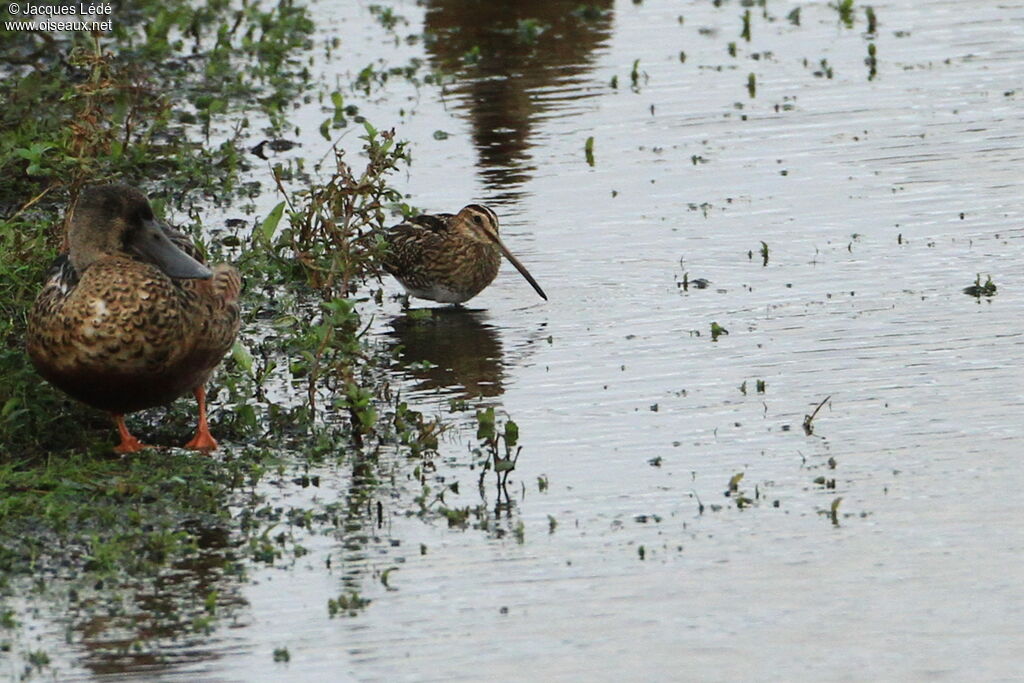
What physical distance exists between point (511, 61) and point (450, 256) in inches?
275

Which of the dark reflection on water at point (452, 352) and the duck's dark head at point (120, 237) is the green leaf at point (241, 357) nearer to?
the duck's dark head at point (120, 237)

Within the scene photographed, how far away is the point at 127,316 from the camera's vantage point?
7.67m

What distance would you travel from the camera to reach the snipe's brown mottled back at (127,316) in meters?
7.68

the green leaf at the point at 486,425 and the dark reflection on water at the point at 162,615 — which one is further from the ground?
the green leaf at the point at 486,425

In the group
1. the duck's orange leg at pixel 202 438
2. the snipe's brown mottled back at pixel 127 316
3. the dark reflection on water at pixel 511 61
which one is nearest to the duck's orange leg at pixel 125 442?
the snipe's brown mottled back at pixel 127 316

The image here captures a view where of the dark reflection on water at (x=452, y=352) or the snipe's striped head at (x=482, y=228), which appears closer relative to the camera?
the dark reflection on water at (x=452, y=352)

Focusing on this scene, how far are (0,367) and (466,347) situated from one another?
2625mm

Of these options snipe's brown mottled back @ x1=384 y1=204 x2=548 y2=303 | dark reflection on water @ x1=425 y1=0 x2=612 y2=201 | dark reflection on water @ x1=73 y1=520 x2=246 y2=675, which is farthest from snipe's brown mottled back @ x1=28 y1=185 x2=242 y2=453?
dark reflection on water @ x1=425 y1=0 x2=612 y2=201

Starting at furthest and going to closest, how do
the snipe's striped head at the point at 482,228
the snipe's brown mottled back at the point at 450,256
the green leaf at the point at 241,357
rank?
1. the snipe's striped head at the point at 482,228
2. the snipe's brown mottled back at the point at 450,256
3. the green leaf at the point at 241,357

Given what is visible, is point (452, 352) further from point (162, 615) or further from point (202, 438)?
point (162, 615)

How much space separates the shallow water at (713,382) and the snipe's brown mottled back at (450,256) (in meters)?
0.20

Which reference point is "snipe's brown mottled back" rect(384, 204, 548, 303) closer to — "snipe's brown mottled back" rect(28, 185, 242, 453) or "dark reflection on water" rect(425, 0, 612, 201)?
"dark reflection on water" rect(425, 0, 612, 201)

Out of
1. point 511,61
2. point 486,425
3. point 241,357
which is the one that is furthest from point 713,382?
point 511,61

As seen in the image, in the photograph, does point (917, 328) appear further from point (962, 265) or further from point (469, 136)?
point (469, 136)
